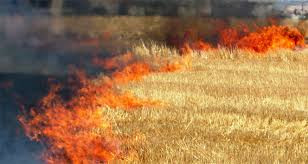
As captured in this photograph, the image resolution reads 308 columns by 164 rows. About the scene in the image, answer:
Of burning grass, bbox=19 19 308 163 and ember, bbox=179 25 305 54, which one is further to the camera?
ember, bbox=179 25 305 54

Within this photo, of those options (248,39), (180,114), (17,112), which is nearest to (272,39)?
(248,39)

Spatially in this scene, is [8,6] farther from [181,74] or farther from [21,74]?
[181,74]

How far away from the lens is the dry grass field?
429 inches

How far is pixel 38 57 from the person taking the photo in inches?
917

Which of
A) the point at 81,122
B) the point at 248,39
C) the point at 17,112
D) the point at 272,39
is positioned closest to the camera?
the point at 81,122

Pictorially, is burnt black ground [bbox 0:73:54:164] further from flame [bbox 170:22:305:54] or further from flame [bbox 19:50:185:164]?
flame [bbox 170:22:305:54]

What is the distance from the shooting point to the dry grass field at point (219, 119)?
10891 mm

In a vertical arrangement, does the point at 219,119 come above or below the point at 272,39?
above

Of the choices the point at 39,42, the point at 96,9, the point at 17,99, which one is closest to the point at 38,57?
the point at 39,42

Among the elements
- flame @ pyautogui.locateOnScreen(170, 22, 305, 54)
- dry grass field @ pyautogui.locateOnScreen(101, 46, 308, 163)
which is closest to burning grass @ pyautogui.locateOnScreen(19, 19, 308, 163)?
dry grass field @ pyautogui.locateOnScreen(101, 46, 308, 163)

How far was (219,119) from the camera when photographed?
44.4ft

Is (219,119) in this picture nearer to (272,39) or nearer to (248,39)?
(248,39)

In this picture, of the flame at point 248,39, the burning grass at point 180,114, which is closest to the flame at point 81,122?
the burning grass at point 180,114

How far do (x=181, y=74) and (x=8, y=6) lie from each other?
5.72 meters
